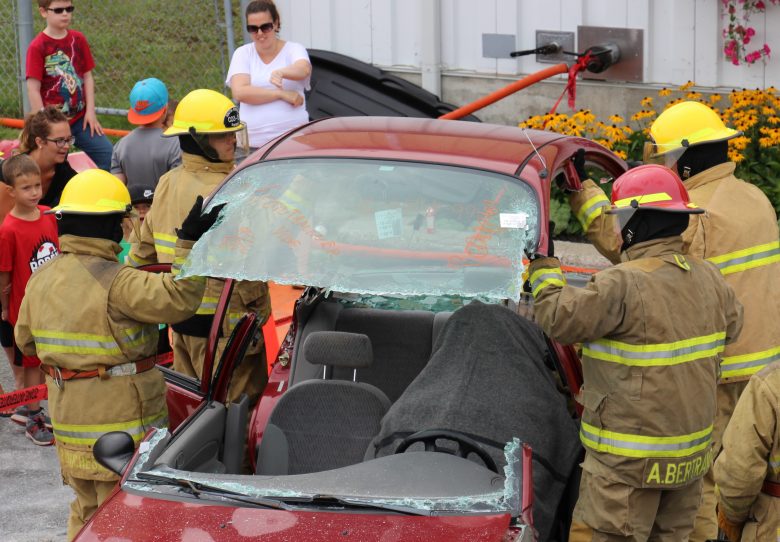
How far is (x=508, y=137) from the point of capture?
4.86 meters

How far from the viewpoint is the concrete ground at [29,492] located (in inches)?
225

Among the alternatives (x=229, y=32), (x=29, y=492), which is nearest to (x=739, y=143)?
(x=229, y=32)

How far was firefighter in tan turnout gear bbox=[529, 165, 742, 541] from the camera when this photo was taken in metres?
4.07

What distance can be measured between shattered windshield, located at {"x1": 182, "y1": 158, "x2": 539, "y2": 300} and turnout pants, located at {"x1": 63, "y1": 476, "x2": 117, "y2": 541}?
1.03 metres

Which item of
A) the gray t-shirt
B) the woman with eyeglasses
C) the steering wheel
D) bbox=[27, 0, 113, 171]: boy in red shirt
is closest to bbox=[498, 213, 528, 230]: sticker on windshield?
the steering wheel

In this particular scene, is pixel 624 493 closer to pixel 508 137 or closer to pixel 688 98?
pixel 508 137

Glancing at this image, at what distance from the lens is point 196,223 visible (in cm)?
456

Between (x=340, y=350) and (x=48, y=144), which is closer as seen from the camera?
(x=340, y=350)

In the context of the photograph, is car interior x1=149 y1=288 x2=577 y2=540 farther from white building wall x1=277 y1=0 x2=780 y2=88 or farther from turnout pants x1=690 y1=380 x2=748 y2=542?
white building wall x1=277 y1=0 x2=780 y2=88

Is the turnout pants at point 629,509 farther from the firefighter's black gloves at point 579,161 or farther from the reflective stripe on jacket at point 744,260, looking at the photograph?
the firefighter's black gloves at point 579,161

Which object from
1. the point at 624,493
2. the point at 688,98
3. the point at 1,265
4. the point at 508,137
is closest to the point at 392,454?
the point at 624,493

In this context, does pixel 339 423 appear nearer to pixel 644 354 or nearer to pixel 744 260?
pixel 644 354

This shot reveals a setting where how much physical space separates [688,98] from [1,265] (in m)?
5.14

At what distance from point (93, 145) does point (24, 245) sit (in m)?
2.49
